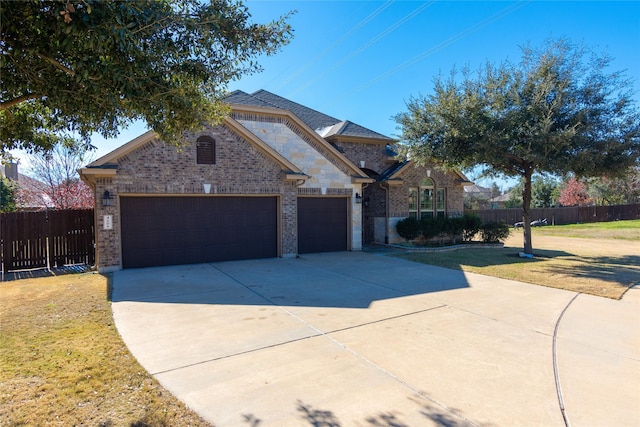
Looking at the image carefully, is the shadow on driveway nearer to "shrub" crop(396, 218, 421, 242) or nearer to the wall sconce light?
the wall sconce light

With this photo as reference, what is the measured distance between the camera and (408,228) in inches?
663

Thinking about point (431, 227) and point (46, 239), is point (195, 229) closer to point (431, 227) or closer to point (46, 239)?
point (46, 239)

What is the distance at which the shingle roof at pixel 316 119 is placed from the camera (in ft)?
56.3

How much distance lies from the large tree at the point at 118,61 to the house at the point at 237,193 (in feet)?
11.9

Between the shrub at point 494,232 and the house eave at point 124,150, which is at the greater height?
the house eave at point 124,150

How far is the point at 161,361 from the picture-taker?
4.52m

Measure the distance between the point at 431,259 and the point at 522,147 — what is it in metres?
4.72

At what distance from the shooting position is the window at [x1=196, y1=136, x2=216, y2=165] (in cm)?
1164

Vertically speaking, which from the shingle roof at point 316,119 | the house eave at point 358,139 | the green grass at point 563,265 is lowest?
the green grass at point 563,265

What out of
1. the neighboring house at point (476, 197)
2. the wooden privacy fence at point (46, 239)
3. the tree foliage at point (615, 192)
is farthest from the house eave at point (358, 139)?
the tree foliage at point (615, 192)

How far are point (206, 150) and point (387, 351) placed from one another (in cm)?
909

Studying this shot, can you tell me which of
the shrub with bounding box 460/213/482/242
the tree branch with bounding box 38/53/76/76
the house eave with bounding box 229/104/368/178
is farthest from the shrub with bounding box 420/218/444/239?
the tree branch with bounding box 38/53/76/76

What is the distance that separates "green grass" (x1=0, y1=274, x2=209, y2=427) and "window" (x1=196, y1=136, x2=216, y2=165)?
599 cm

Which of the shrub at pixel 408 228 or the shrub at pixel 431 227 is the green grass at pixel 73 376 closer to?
the shrub at pixel 408 228
